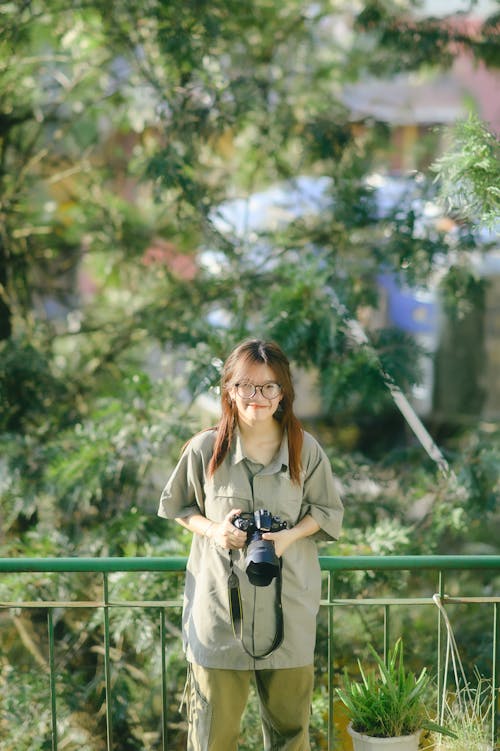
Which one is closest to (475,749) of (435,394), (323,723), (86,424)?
(323,723)

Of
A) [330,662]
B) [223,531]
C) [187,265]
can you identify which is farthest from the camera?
[187,265]

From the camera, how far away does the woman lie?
281 cm

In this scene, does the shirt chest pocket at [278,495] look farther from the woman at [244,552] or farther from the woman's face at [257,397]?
the woman's face at [257,397]

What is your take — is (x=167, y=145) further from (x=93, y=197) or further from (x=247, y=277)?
(x=93, y=197)

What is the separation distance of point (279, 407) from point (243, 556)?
20.5 inches

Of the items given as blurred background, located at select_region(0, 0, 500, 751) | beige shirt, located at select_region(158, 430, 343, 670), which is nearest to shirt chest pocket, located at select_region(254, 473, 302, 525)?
beige shirt, located at select_region(158, 430, 343, 670)

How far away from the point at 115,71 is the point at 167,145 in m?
1.67

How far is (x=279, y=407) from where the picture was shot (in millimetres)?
2959

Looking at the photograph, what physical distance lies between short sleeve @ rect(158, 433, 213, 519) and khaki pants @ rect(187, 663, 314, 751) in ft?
1.75

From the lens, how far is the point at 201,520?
287cm

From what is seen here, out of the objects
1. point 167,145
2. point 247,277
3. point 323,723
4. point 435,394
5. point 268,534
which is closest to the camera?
point 268,534

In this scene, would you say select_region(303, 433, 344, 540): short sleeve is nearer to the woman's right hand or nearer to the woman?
the woman

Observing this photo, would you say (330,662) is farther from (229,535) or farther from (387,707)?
(229,535)

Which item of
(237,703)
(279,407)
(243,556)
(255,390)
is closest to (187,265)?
(279,407)
